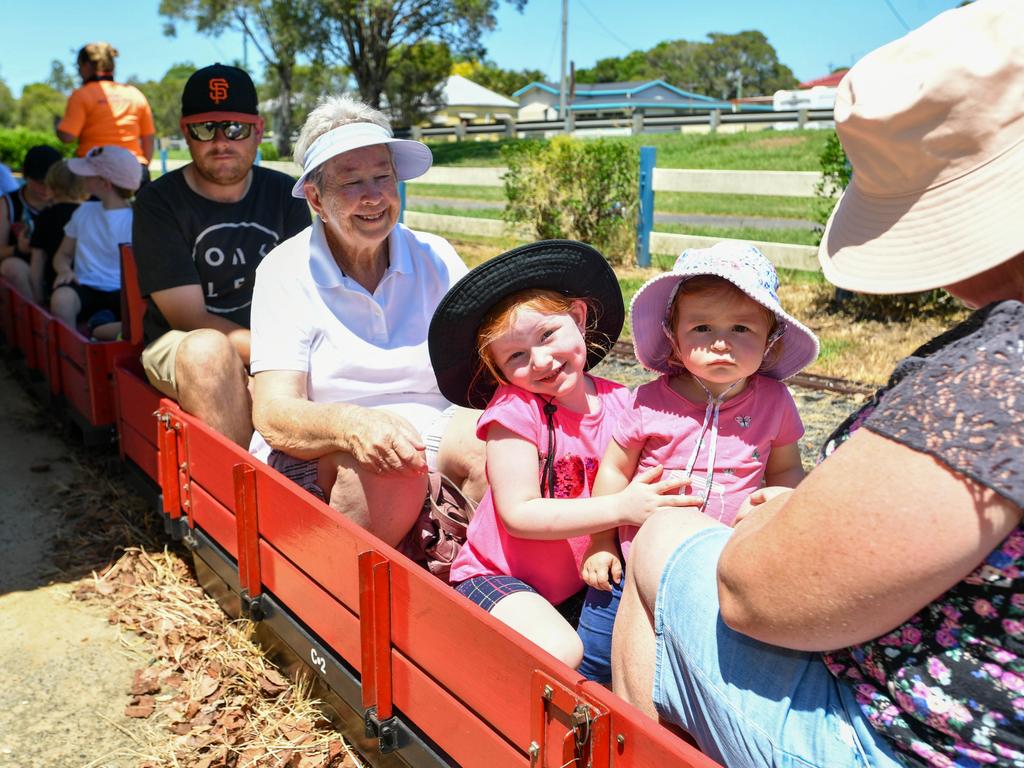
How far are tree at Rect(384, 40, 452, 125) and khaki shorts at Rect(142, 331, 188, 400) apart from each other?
33237 mm

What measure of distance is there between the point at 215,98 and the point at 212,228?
52 centimetres

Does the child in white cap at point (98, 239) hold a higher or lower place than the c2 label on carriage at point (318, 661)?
higher

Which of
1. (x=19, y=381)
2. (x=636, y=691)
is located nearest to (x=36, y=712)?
(x=636, y=691)

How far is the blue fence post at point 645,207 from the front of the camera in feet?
31.5

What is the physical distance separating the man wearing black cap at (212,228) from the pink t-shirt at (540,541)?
50.7 inches

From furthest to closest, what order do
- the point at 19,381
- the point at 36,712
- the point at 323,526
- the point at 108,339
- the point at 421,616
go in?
the point at 19,381 < the point at 108,339 < the point at 36,712 < the point at 323,526 < the point at 421,616

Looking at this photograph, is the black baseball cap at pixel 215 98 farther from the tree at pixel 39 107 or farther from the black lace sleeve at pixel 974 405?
the tree at pixel 39 107

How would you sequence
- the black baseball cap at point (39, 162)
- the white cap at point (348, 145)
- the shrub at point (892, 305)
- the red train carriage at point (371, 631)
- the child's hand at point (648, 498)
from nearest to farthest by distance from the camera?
1. the red train carriage at point (371, 631)
2. the child's hand at point (648, 498)
3. the white cap at point (348, 145)
4. the shrub at point (892, 305)
5. the black baseball cap at point (39, 162)

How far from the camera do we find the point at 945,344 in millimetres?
1236

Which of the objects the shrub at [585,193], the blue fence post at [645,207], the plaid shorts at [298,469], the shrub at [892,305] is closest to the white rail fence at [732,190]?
the blue fence post at [645,207]

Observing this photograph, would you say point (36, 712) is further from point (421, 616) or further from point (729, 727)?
point (729, 727)

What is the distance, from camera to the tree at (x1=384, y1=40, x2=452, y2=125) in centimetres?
3608

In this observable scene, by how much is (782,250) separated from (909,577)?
7.79 metres

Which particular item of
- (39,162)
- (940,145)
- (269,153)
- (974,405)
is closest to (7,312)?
(39,162)
